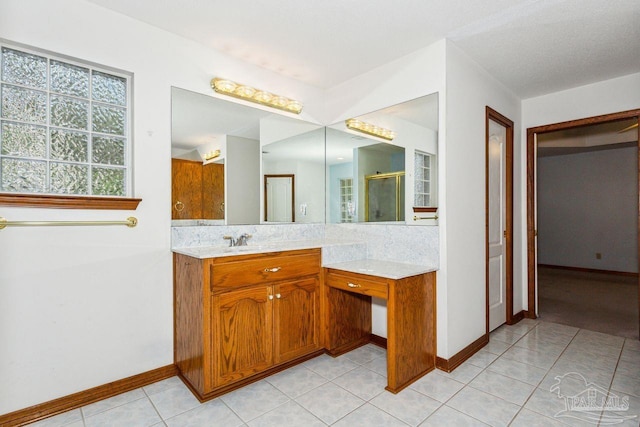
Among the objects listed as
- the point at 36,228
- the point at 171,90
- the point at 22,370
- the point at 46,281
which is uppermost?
the point at 171,90

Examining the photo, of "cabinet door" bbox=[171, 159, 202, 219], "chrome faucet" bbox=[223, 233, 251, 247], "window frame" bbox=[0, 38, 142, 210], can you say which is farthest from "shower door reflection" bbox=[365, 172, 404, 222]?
"window frame" bbox=[0, 38, 142, 210]

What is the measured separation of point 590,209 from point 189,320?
739cm

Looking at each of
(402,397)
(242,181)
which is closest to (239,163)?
(242,181)

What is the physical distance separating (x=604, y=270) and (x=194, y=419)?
291 inches

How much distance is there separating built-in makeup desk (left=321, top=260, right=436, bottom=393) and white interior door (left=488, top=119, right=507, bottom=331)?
1104mm

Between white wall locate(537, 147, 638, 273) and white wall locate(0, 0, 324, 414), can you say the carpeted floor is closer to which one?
white wall locate(537, 147, 638, 273)

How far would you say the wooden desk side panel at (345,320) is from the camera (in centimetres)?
261

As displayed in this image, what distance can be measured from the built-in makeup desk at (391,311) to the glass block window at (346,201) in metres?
0.56

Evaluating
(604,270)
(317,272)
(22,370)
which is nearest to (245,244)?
(317,272)

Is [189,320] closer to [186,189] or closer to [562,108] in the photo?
[186,189]

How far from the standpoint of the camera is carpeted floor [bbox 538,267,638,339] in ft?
10.9

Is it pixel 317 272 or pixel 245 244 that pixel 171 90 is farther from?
pixel 317 272

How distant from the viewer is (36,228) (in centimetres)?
181

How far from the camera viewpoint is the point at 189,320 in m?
2.10
